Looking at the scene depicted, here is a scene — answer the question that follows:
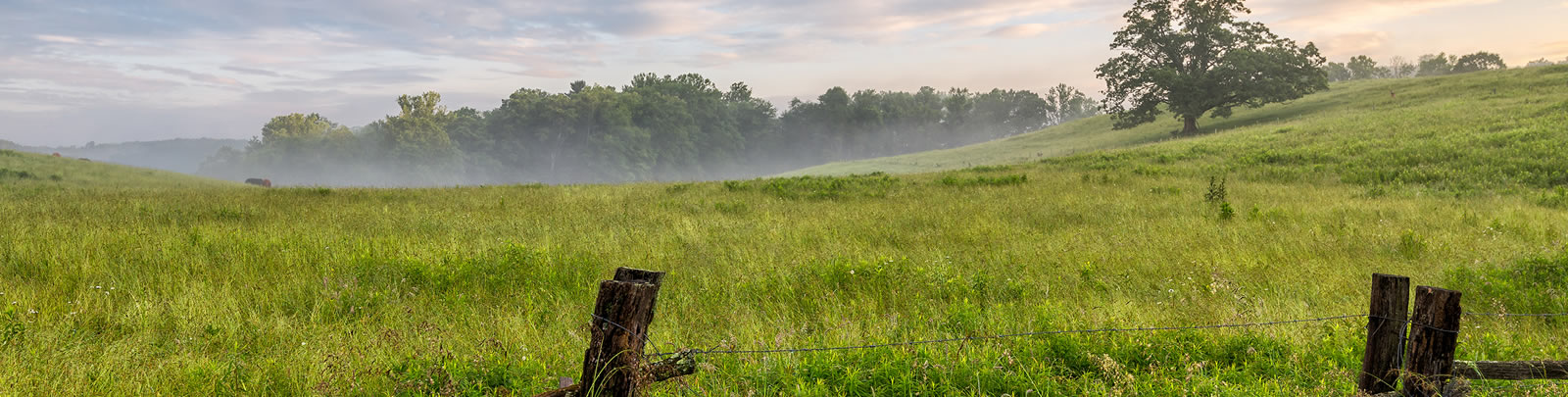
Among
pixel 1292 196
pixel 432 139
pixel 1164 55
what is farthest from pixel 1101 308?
pixel 432 139

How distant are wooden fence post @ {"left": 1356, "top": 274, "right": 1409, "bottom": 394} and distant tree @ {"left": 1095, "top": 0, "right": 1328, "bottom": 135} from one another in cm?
4691

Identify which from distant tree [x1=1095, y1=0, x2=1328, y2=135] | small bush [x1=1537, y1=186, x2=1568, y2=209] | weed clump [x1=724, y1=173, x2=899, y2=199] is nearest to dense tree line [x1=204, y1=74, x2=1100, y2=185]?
distant tree [x1=1095, y1=0, x2=1328, y2=135]

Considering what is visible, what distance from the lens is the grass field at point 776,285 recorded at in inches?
162

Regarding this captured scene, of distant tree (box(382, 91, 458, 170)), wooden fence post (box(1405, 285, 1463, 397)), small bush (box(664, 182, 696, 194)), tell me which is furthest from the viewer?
distant tree (box(382, 91, 458, 170))

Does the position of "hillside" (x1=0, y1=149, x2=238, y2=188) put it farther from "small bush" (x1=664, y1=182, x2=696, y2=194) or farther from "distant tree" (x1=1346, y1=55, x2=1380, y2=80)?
"distant tree" (x1=1346, y1=55, x2=1380, y2=80)

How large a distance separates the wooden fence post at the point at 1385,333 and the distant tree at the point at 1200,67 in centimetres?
4691

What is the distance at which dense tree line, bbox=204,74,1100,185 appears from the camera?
99.0 meters

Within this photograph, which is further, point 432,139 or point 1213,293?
point 432,139

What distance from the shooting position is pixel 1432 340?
9.87 ft

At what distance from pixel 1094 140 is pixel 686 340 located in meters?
56.0

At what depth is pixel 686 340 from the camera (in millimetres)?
5094

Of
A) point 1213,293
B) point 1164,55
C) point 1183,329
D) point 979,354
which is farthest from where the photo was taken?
point 1164,55

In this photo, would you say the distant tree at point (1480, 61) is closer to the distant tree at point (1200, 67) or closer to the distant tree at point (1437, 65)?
the distant tree at point (1437, 65)

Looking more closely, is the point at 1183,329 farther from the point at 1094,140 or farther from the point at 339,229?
the point at 1094,140
